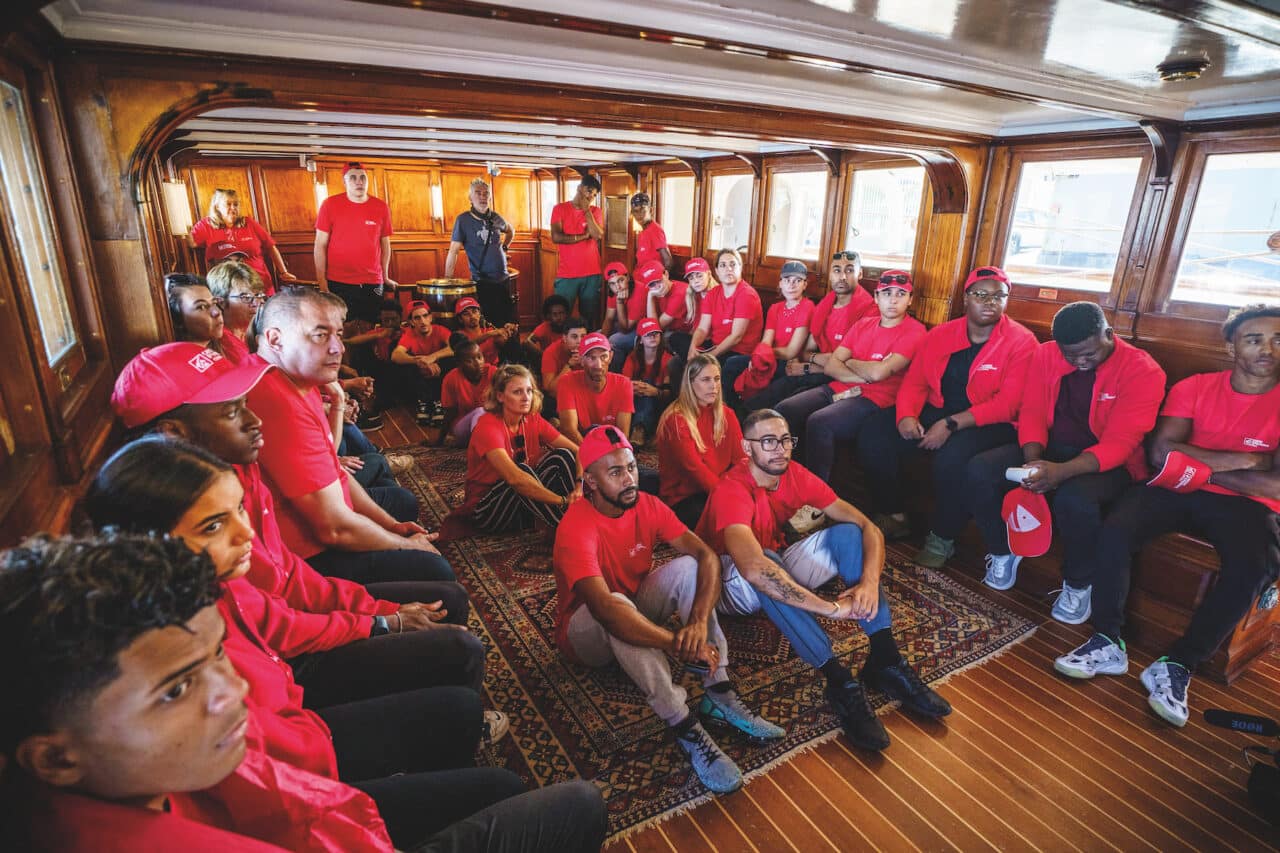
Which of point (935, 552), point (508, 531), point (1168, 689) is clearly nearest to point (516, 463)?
→ point (508, 531)

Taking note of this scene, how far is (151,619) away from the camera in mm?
801

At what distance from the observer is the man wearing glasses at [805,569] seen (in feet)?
7.91

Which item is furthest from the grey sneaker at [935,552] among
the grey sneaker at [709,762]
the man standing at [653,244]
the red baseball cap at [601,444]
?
the man standing at [653,244]

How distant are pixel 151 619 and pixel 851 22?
9.19 ft

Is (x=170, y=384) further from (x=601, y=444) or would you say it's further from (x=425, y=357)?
(x=425, y=357)

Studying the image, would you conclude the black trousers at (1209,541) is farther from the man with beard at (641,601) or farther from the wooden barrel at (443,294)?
the wooden barrel at (443,294)

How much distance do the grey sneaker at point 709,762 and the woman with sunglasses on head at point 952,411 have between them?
81.1 inches

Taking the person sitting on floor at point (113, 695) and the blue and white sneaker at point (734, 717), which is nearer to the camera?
the person sitting on floor at point (113, 695)

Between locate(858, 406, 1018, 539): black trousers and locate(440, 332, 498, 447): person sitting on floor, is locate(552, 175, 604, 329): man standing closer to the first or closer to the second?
locate(440, 332, 498, 447): person sitting on floor

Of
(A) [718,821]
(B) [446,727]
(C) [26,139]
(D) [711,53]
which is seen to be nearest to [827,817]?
(A) [718,821]

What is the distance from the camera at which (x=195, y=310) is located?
2955 mm

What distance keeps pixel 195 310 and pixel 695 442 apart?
8.34 feet

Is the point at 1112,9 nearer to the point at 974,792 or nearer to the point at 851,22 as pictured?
the point at 851,22

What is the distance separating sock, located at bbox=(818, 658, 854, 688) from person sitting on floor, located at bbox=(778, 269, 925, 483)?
199 centimetres
